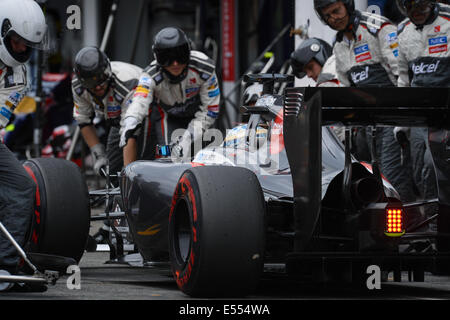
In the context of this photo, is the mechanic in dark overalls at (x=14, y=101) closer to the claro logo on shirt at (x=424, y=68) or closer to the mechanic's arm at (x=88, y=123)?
the claro logo on shirt at (x=424, y=68)

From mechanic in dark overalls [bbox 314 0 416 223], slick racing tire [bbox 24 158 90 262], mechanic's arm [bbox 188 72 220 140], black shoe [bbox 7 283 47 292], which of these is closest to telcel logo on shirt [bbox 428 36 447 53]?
mechanic in dark overalls [bbox 314 0 416 223]

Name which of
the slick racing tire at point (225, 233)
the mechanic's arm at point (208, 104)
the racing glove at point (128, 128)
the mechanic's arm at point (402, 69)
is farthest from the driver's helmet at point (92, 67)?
the slick racing tire at point (225, 233)

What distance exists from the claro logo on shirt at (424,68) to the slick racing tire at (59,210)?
2.67m

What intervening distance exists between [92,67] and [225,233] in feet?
14.0

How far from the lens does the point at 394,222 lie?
17.8 feet

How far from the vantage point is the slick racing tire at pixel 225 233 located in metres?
5.23

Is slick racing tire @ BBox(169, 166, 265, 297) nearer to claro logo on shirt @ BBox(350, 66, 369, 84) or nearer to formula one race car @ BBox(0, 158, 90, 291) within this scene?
formula one race car @ BBox(0, 158, 90, 291)

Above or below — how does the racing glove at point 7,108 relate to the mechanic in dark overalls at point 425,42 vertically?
below

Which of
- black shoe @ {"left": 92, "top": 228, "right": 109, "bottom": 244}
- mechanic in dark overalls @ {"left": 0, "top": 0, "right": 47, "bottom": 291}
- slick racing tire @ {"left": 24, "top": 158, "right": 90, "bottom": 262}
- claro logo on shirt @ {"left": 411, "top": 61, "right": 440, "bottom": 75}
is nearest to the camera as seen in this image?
mechanic in dark overalls @ {"left": 0, "top": 0, "right": 47, "bottom": 291}

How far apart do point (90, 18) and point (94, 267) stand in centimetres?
1037

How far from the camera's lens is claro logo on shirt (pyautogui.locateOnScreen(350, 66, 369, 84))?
332 inches

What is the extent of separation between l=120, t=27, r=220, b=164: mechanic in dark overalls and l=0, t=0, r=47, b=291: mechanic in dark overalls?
2128 mm

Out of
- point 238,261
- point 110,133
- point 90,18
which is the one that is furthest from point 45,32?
point 90,18
